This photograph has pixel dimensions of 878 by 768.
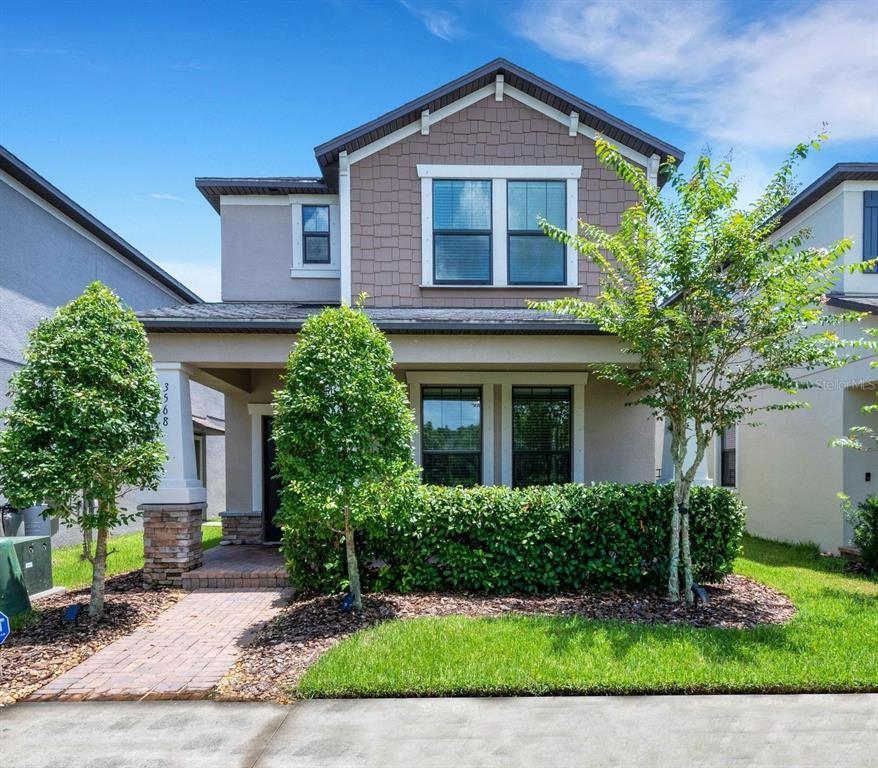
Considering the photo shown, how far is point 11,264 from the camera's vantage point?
456 inches

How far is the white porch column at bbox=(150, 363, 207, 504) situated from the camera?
8125 millimetres

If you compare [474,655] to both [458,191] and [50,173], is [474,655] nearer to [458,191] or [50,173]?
[458,191]

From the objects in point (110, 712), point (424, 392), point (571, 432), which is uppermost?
point (424, 392)

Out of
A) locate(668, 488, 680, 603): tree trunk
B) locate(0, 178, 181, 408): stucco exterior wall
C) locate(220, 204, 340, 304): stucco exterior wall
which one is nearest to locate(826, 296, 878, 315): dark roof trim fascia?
locate(668, 488, 680, 603): tree trunk

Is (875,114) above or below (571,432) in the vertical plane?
above

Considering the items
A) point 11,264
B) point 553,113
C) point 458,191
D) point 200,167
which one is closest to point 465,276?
point 458,191

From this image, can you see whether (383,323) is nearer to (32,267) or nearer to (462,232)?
(462,232)

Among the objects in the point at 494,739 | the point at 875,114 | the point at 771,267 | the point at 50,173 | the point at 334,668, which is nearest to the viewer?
the point at 494,739

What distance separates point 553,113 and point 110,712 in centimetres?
983

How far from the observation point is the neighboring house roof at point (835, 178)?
10.0 m

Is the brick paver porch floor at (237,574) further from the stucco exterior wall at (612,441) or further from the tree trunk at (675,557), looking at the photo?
the stucco exterior wall at (612,441)

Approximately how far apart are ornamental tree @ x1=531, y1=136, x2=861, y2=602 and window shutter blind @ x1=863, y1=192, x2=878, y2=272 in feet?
15.6

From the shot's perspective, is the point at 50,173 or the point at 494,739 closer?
the point at 494,739

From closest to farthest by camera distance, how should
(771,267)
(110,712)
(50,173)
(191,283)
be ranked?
(110,712) → (771,267) → (50,173) → (191,283)
